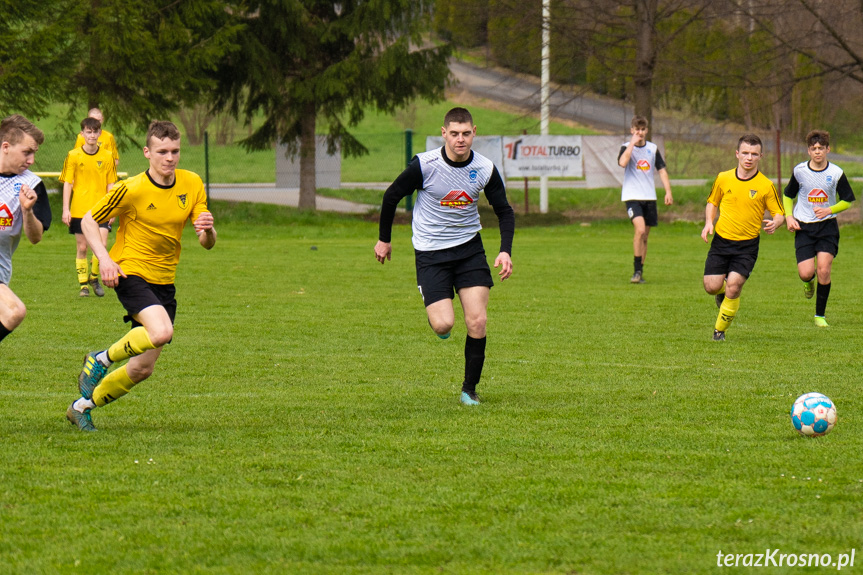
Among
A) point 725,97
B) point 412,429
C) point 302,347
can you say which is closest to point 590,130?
point 725,97

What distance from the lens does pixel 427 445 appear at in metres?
5.88

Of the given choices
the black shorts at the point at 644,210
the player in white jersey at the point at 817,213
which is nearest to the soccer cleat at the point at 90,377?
the player in white jersey at the point at 817,213

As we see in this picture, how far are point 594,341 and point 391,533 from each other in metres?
6.14

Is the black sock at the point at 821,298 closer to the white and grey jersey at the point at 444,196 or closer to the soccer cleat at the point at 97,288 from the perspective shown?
the white and grey jersey at the point at 444,196

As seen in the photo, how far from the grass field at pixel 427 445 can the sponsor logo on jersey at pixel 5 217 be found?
1.25 m

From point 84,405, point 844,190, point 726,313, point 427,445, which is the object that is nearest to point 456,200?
point 427,445

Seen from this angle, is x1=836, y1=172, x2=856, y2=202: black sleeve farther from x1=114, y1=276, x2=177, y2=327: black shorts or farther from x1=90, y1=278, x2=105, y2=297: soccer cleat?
x1=90, y1=278, x2=105, y2=297: soccer cleat

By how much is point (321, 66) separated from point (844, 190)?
1854 cm

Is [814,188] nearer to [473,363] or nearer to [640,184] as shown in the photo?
[640,184]

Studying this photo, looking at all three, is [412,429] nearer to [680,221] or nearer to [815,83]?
[680,221]

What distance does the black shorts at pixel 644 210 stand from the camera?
1548 centimetres

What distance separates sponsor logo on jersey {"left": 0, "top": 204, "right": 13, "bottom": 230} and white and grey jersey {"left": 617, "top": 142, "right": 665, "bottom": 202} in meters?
10.8

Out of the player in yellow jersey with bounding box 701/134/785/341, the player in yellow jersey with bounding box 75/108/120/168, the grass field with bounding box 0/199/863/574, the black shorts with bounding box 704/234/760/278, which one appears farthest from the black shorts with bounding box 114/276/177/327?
the player in yellow jersey with bounding box 75/108/120/168
